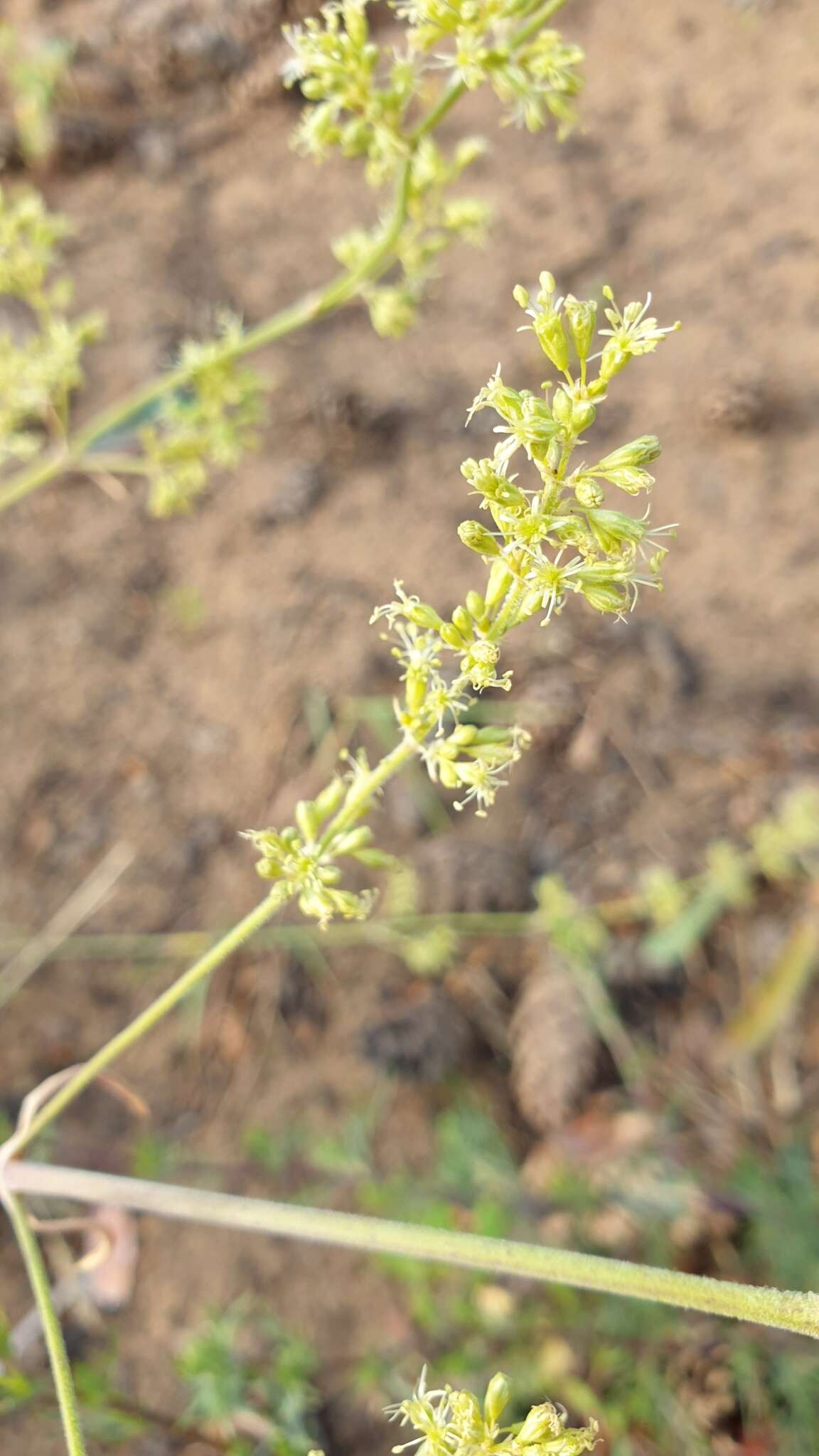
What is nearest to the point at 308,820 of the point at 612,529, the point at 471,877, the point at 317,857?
the point at 317,857

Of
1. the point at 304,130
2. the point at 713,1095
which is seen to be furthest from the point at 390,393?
the point at 713,1095

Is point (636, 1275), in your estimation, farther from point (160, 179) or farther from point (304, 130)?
point (160, 179)

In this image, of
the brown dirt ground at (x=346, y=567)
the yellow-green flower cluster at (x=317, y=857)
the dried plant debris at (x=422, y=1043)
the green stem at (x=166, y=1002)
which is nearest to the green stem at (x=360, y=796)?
the yellow-green flower cluster at (x=317, y=857)

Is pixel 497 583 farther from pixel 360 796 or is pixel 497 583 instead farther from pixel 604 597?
pixel 360 796

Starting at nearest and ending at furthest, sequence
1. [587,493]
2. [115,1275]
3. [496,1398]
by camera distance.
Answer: [587,493] → [496,1398] → [115,1275]

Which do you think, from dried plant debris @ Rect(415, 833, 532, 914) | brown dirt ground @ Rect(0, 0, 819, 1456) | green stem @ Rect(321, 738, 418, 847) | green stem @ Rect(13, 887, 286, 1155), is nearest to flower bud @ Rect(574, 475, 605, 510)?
green stem @ Rect(321, 738, 418, 847)
